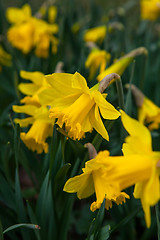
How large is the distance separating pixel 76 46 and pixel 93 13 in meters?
0.87

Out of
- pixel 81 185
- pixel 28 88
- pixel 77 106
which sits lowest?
pixel 81 185

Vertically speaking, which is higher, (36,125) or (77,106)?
(77,106)

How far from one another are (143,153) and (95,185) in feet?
0.86

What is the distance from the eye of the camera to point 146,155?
787mm

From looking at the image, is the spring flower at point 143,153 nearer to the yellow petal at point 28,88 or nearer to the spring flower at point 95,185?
the spring flower at point 95,185

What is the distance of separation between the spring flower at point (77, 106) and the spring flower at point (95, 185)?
0.36 ft

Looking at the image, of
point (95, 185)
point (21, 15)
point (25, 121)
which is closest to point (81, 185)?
point (95, 185)

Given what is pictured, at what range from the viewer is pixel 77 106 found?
1.01 metres

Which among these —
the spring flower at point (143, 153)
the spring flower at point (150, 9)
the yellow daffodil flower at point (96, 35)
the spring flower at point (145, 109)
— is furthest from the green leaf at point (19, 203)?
the spring flower at point (150, 9)

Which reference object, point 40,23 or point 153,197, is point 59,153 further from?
point 40,23

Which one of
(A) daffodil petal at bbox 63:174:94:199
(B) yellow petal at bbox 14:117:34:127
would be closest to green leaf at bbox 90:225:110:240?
(A) daffodil petal at bbox 63:174:94:199

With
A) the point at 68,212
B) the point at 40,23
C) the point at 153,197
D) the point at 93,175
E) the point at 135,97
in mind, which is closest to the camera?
the point at 153,197

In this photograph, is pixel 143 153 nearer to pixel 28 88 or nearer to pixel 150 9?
pixel 28 88

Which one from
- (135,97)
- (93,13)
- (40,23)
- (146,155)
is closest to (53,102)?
(146,155)
